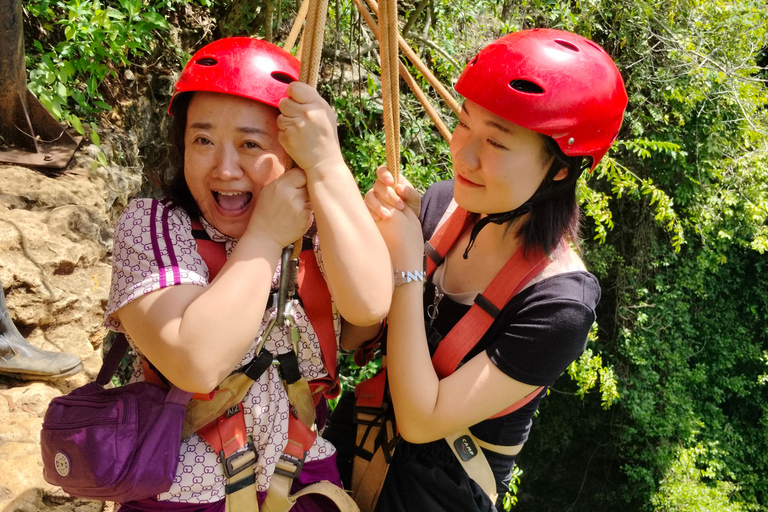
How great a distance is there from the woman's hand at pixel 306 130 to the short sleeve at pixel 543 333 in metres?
0.64

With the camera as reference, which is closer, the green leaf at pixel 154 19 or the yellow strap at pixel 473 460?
the yellow strap at pixel 473 460

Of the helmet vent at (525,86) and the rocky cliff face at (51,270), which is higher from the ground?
the helmet vent at (525,86)

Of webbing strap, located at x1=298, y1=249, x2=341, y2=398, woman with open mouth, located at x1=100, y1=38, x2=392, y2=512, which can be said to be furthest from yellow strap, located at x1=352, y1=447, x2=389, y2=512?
webbing strap, located at x1=298, y1=249, x2=341, y2=398

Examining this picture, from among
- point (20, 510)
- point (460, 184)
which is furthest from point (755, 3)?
point (20, 510)

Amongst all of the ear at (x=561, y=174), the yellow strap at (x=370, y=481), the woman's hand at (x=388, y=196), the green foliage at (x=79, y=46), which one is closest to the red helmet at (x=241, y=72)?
the woman's hand at (x=388, y=196)

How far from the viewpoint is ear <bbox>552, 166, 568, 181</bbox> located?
5.37 feet

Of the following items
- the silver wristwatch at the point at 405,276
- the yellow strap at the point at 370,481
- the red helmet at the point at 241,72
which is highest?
the red helmet at the point at 241,72

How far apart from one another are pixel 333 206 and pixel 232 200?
309 mm

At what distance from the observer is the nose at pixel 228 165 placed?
1.32 metres

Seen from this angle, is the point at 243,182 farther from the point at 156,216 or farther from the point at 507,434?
the point at 507,434

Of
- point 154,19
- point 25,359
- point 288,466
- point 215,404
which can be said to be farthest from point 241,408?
point 154,19

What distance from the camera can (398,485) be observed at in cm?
168

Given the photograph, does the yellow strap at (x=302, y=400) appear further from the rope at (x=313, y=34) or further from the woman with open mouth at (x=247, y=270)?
the rope at (x=313, y=34)

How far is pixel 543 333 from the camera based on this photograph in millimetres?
1499
